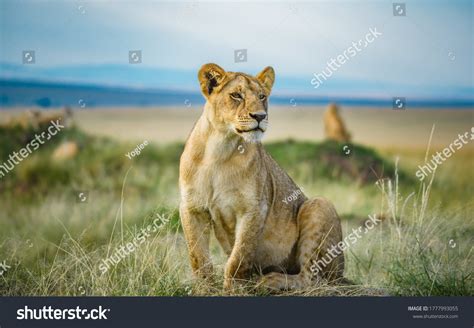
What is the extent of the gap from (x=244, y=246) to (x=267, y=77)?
1.15 m

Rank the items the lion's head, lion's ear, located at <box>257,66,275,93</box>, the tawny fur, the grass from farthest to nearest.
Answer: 1. the tawny fur
2. the grass
3. lion's ear, located at <box>257,66,275,93</box>
4. the lion's head

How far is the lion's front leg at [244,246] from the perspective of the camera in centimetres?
594

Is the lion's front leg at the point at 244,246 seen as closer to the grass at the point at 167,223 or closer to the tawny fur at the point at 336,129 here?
the grass at the point at 167,223

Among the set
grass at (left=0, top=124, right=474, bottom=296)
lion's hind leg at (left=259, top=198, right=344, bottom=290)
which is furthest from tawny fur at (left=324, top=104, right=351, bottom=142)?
lion's hind leg at (left=259, top=198, right=344, bottom=290)

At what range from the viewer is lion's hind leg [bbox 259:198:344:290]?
243 inches

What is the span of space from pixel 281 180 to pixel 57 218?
2.28 metres

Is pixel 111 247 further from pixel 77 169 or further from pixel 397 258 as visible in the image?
pixel 77 169

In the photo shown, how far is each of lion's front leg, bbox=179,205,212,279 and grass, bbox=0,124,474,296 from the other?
137 millimetres

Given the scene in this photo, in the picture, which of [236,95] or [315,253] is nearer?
[236,95]

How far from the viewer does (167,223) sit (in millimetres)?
6625

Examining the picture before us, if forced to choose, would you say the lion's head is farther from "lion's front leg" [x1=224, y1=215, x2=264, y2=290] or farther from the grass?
the grass

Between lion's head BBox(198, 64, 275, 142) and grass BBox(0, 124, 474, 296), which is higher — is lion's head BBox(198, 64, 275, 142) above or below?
above

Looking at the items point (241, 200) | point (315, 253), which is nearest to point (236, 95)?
point (241, 200)

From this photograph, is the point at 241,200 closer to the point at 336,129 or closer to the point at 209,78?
the point at 209,78
